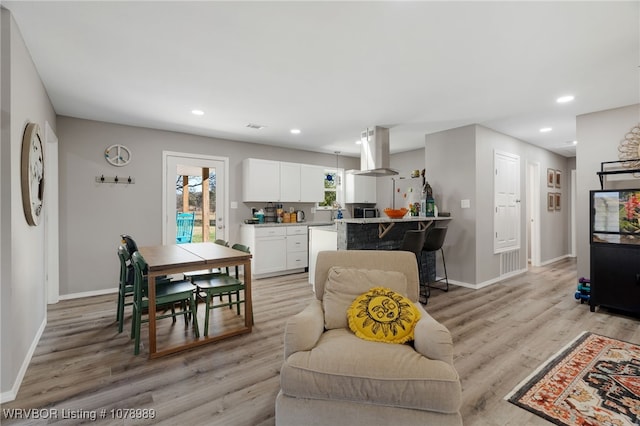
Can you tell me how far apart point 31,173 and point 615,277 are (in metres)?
5.62

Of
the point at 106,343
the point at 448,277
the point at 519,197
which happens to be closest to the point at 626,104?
the point at 519,197

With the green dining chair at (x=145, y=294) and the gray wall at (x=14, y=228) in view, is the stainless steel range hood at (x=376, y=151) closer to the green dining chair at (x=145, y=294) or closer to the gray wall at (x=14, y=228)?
the green dining chair at (x=145, y=294)

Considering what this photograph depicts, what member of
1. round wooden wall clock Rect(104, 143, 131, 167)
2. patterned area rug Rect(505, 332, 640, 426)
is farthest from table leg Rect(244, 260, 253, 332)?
round wooden wall clock Rect(104, 143, 131, 167)

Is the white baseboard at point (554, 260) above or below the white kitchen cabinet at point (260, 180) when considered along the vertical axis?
below

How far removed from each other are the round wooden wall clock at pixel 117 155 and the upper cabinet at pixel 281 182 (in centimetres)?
179

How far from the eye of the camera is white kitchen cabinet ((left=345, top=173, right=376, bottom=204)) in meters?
6.80

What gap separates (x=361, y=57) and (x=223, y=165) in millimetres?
3485

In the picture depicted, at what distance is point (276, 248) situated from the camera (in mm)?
5383

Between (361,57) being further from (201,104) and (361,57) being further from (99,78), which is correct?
(99,78)

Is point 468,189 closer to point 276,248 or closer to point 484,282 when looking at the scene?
point 484,282

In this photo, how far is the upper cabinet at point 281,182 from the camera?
5395mm

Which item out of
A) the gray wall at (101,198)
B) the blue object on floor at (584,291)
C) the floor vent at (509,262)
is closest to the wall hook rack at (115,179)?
the gray wall at (101,198)

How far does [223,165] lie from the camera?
17.5ft

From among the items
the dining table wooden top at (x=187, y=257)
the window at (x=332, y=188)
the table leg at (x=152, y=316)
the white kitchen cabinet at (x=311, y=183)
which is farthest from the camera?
the window at (x=332, y=188)
